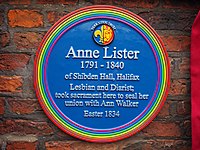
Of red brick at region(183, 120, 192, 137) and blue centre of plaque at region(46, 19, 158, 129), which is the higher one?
blue centre of plaque at region(46, 19, 158, 129)

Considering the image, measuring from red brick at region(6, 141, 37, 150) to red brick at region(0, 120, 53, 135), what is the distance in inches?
2.0

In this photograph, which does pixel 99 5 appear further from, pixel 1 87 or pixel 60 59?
pixel 1 87

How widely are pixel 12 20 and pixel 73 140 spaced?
0.67 meters

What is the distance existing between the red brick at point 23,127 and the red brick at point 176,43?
0.73 meters

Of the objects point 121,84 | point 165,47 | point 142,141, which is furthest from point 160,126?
point 165,47

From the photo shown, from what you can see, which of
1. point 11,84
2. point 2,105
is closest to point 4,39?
point 11,84

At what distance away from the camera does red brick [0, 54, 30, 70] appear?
1645 millimetres

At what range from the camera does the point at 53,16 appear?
165cm

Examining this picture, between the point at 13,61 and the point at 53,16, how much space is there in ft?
0.99

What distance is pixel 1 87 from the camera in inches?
64.9

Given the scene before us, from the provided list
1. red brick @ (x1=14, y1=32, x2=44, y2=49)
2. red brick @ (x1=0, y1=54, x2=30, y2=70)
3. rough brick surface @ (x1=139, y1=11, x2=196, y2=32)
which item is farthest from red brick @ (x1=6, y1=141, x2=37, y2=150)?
rough brick surface @ (x1=139, y1=11, x2=196, y2=32)

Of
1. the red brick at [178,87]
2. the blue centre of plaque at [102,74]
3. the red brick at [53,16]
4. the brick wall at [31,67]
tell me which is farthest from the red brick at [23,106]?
the red brick at [178,87]

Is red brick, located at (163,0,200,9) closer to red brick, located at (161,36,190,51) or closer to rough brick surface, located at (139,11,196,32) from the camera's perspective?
rough brick surface, located at (139,11,196,32)

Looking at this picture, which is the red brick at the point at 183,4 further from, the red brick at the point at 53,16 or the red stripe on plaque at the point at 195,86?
the red brick at the point at 53,16
